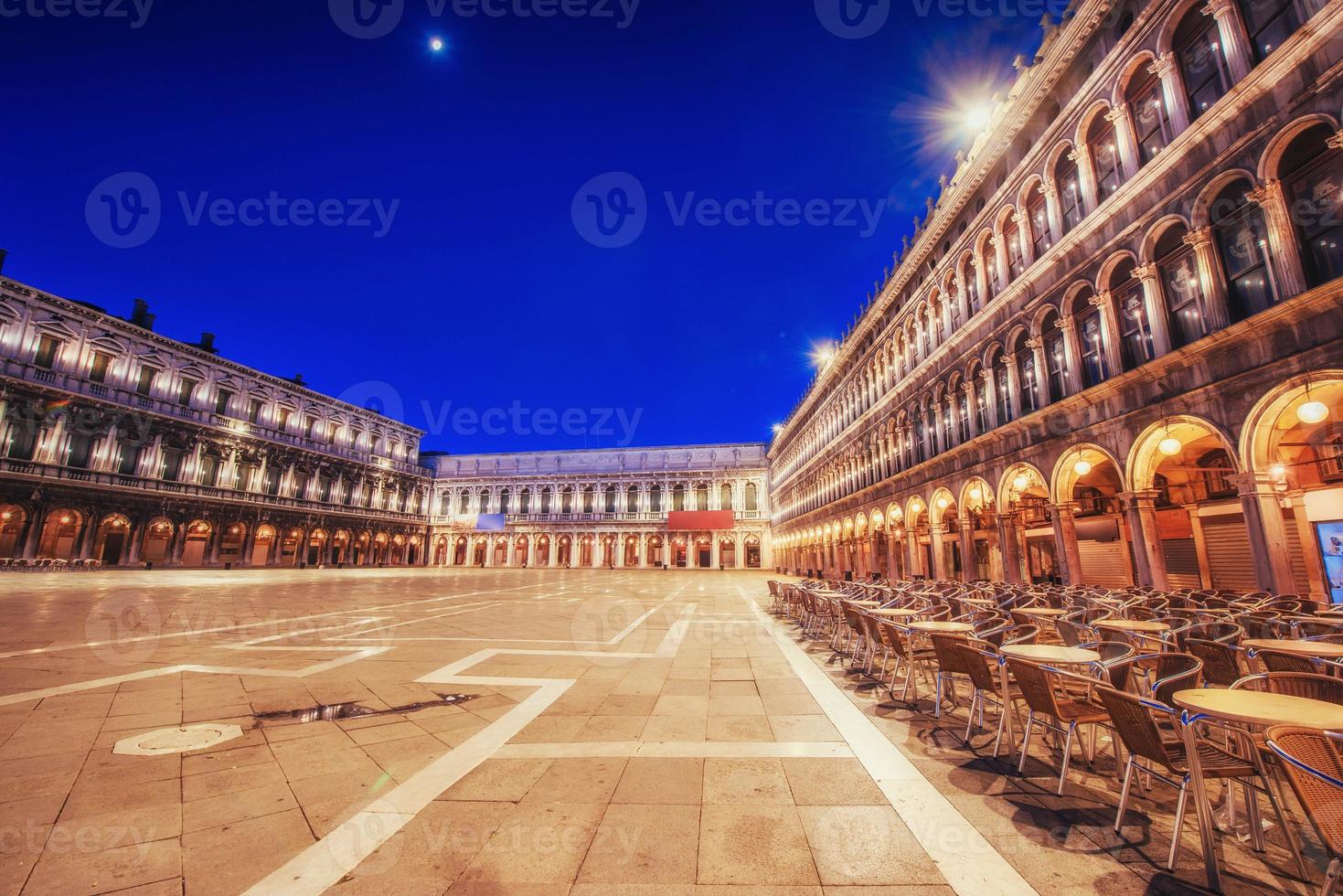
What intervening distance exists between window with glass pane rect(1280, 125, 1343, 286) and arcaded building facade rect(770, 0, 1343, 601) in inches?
1.2

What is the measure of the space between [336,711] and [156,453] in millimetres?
41875

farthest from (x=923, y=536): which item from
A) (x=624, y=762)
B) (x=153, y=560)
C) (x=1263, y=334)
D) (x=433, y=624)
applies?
(x=153, y=560)

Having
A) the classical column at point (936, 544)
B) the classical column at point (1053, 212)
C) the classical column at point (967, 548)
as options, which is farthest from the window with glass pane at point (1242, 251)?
the classical column at point (936, 544)

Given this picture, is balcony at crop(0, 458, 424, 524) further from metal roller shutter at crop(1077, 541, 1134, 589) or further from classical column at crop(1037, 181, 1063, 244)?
metal roller shutter at crop(1077, 541, 1134, 589)

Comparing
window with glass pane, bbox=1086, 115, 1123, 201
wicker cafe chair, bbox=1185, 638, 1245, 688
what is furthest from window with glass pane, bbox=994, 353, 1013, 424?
wicker cafe chair, bbox=1185, 638, 1245, 688

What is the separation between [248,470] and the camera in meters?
40.3

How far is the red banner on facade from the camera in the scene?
57750 mm

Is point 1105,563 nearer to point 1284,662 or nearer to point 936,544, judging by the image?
point 936,544

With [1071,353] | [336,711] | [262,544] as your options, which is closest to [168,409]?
[262,544]

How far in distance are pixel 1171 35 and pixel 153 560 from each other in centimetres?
5039

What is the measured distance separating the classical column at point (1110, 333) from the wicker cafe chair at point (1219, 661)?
10020mm

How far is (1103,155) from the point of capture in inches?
512

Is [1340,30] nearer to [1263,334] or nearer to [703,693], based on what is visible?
[1263,334]

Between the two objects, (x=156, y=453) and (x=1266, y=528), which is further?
(x=156, y=453)
